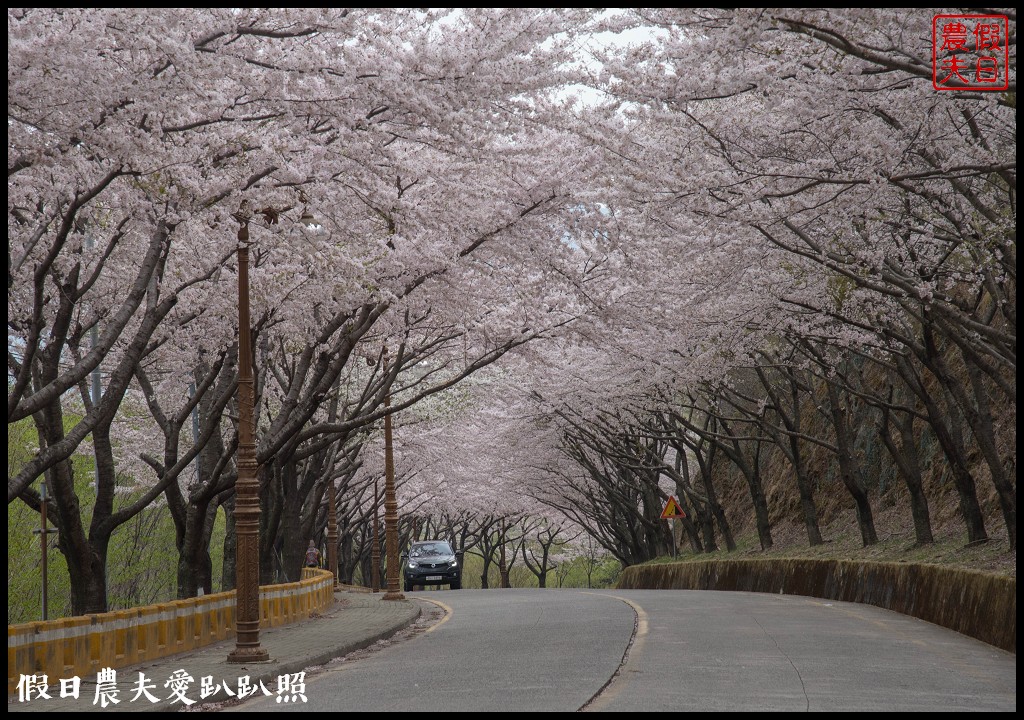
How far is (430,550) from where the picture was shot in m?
44.3

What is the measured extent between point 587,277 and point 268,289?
287 inches

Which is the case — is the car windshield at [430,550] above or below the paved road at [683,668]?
below

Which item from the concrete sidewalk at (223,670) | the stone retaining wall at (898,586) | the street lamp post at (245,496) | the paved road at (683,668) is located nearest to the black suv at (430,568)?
the stone retaining wall at (898,586)

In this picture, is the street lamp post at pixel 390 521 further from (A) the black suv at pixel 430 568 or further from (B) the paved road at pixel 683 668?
(A) the black suv at pixel 430 568

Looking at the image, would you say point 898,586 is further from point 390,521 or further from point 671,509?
point 671,509

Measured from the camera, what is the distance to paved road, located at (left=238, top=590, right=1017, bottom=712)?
9.07m

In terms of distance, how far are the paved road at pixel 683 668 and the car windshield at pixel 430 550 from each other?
25.3 m

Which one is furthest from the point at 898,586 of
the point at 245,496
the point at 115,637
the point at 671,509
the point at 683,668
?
the point at 671,509

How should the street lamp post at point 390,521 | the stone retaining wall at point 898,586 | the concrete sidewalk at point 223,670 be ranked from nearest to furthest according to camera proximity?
the concrete sidewalk at point 223,670
the stone retaining wall at point 898,586
the street lamp post at point 390,521

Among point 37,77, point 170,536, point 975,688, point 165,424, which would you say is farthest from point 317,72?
point 170,536

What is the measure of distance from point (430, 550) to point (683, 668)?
33806mm

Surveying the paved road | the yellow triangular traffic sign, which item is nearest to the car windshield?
the yellow triangular traffic sign

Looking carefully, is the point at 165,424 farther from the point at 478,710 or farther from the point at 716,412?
the point at 716,412

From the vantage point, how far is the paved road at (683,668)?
9.07 metres
